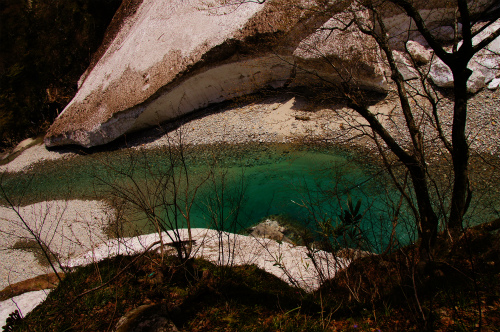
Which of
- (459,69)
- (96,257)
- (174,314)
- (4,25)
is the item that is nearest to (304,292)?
(174,314)

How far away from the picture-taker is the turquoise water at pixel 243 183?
5816 mm

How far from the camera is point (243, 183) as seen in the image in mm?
7625

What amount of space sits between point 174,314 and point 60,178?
30.4 ft

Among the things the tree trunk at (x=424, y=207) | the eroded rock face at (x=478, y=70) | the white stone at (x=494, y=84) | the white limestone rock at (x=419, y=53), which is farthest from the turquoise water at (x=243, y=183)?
the white limestone rock at (x=419, y=53)

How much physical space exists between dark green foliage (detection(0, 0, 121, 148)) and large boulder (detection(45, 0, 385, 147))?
2.66 meters

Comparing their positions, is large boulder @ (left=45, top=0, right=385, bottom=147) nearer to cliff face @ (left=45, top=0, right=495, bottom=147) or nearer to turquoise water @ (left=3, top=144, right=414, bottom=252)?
cliff face @ (left=45, top=0, right=495, bottom=147)

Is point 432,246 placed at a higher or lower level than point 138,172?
lower

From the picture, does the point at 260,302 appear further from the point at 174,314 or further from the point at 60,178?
the point at 60,178

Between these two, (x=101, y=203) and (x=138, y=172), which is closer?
(x=101, y=203)

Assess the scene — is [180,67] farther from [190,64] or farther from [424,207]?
[424,207]

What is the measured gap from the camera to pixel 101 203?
316 inches

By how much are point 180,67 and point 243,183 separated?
520 centimetres

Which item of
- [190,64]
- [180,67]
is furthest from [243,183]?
[180,67]

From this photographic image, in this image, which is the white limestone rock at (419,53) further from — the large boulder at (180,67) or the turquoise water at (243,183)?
the turquoise water at (243,183)
